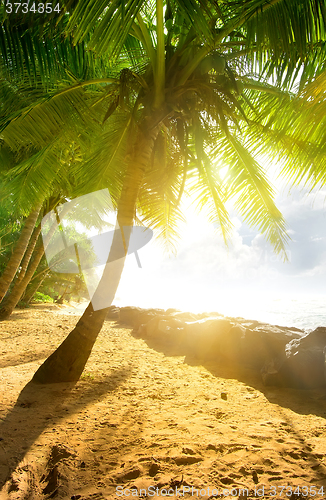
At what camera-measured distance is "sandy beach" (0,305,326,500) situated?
69.2 inches

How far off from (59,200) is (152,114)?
26.1ft

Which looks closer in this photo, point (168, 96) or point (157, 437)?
point (157, 437)

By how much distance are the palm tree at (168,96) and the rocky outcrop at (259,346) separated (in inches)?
70.9

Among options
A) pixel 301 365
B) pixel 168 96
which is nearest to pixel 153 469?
pixel 301 365

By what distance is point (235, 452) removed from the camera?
84.4 inches

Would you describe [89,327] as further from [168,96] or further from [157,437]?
[168,96]

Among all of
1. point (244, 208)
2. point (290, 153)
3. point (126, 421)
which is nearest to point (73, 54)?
point (290, 153)

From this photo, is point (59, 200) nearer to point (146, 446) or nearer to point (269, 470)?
point (146, 446)

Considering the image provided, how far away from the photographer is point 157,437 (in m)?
2.40

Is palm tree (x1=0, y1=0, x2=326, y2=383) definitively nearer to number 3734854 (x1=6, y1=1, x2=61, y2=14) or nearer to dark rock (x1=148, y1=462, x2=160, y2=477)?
number 3734854 (x1=6, y1=1, x2=61, y2=14)

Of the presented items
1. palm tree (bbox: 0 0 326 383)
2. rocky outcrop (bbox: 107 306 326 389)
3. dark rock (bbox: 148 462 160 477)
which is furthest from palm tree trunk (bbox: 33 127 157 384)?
rocky outcrop (bbox: 107 306 326 389)

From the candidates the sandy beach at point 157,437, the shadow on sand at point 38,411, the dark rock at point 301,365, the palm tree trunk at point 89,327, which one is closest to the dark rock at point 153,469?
the sandy beach at point 157,437

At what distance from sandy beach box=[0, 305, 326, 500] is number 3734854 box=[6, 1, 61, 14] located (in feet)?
12.5

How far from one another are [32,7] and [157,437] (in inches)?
163
